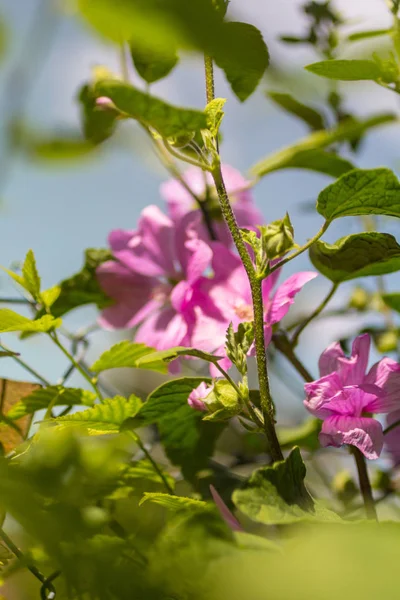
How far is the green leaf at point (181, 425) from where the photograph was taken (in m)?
0.52

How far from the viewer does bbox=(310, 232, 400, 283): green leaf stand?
0.52m

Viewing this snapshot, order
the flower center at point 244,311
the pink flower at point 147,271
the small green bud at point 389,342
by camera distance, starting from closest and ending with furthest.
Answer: the flower center at point 244,311 < the pink flower at point 147,271 < the small green bud at point 389,342

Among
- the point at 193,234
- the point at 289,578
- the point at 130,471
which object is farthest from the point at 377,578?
the point at 193,234

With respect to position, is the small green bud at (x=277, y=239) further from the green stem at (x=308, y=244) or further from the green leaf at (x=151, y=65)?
the green leaf at (x=151, y=65)

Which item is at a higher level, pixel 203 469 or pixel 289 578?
pixel 289 578

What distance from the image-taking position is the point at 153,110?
382 millimetres

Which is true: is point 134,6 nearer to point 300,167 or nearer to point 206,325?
point 206,325

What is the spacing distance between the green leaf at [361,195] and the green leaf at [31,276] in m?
0.24

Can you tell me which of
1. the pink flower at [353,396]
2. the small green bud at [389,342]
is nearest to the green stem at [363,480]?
the pink flower at [353,396]

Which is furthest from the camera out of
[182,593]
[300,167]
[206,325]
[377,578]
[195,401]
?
[300,167]

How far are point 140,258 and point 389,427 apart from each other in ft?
1.10

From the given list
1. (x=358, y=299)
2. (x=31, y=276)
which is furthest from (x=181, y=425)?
(x=358, y=299)

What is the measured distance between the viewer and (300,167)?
76 centimetres

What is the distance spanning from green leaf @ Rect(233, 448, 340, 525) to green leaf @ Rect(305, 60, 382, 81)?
1.02ft
